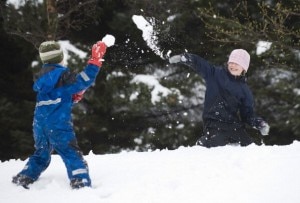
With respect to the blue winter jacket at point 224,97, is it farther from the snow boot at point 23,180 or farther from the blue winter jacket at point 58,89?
the snow boot at point 23,180

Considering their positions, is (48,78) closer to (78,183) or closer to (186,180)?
(78,183)

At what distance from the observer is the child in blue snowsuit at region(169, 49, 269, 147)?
499 centimetres

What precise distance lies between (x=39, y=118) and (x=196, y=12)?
6.82 m

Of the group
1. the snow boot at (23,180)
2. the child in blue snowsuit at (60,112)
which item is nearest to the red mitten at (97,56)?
the child in blue snowsuit at (60,112)

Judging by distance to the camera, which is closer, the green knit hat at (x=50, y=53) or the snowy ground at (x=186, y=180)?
the snowy ground at (x=186, y=180)

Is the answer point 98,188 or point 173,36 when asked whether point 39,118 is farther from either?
point 173,36

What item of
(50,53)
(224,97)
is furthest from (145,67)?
(50,53)

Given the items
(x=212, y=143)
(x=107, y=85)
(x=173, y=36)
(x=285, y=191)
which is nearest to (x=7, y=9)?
(x=107, y=85)

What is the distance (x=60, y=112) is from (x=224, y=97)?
2.10 metres

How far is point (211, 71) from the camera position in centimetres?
509

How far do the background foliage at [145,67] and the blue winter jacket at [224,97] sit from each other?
12.2 feet

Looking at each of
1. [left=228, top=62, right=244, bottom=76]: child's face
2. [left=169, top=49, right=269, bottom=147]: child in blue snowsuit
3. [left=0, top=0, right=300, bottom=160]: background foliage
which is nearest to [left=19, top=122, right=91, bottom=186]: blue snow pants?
[left=169, top=49, right=269, bottom=147]: child in blue snowsuit

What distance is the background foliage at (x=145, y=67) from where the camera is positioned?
913 centimetres

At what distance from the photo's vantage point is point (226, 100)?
501cm
